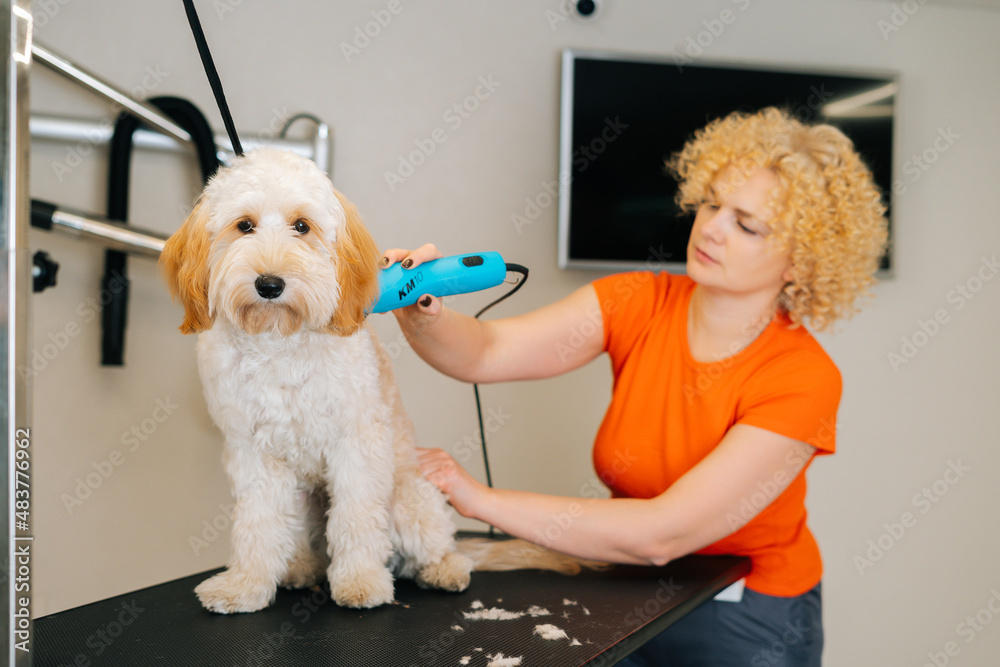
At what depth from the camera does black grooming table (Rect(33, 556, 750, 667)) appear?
728mm

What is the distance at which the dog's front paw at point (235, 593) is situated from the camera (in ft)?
2.82

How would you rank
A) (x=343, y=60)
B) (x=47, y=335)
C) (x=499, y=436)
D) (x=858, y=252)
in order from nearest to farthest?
(x=858, y=252) → (x=47, y=335) → (x=343, y=60) → (x=499, y=436)

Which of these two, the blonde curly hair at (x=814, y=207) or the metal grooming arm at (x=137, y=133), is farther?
the metal grooming arm at (x=137, y=133)

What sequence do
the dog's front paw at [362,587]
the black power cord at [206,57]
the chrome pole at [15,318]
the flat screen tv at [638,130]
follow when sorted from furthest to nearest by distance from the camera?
the flat screen tv at [638,130] < the dog's front paw at [362,587] < the black power cord at [206,57] < the chrome pole at [15,318]

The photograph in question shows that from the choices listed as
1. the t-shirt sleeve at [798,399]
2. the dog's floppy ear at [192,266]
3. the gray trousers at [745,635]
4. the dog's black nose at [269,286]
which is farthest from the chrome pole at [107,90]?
the gray trousers at [745,635]

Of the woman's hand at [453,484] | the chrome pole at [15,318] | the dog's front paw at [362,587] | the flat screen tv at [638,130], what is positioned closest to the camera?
the chrome pole at [15,318]

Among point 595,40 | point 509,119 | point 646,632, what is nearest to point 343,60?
point 509,119

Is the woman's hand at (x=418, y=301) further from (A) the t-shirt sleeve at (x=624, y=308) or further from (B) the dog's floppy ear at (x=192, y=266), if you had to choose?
(A) the t-shirt sleeve at (x=624, y=308)

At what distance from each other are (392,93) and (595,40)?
0.68 metres

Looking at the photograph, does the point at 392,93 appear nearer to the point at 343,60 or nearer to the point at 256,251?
the point at 343,60

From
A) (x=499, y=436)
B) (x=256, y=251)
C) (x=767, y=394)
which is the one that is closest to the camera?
(x=256, y=251)

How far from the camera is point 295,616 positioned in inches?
33.8

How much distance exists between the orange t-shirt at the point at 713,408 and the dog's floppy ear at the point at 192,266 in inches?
32.6

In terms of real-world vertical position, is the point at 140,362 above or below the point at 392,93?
below
